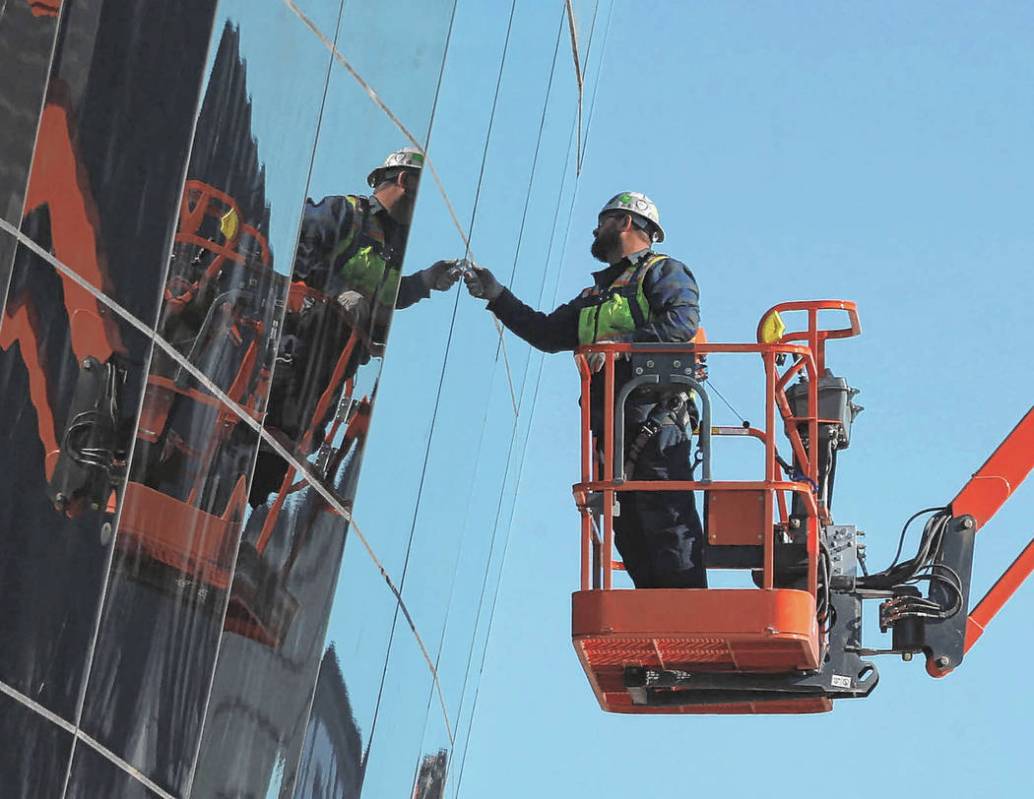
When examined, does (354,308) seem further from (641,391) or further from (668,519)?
(668,519)

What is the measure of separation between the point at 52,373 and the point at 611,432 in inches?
145

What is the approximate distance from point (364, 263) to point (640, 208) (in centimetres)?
172

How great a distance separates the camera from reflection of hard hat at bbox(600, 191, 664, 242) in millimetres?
12680

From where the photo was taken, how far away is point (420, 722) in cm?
1666

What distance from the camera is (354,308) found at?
12570 mm

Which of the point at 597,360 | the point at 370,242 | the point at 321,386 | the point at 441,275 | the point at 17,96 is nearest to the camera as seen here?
the point at 17,96

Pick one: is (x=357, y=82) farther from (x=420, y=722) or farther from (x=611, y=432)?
(x=420, y=722)

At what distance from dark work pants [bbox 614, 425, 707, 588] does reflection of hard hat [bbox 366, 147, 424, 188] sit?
2.35 meters

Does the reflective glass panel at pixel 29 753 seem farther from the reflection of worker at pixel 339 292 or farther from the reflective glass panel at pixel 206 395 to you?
the reflection of worker at pixel 339 292

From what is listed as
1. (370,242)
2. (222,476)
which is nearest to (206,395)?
(222,476)

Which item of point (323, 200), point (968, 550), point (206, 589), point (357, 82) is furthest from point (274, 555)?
point (968, 550)

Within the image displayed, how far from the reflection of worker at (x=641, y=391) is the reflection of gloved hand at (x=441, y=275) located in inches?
64.1

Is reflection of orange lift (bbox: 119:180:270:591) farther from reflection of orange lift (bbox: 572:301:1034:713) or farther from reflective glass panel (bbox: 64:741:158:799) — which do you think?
reflection of orange lift (bbox: 572:301:1034:713)

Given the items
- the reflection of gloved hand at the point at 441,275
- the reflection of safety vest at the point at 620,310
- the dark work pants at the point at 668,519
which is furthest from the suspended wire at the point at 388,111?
the dark work pants at the point at 668,519
